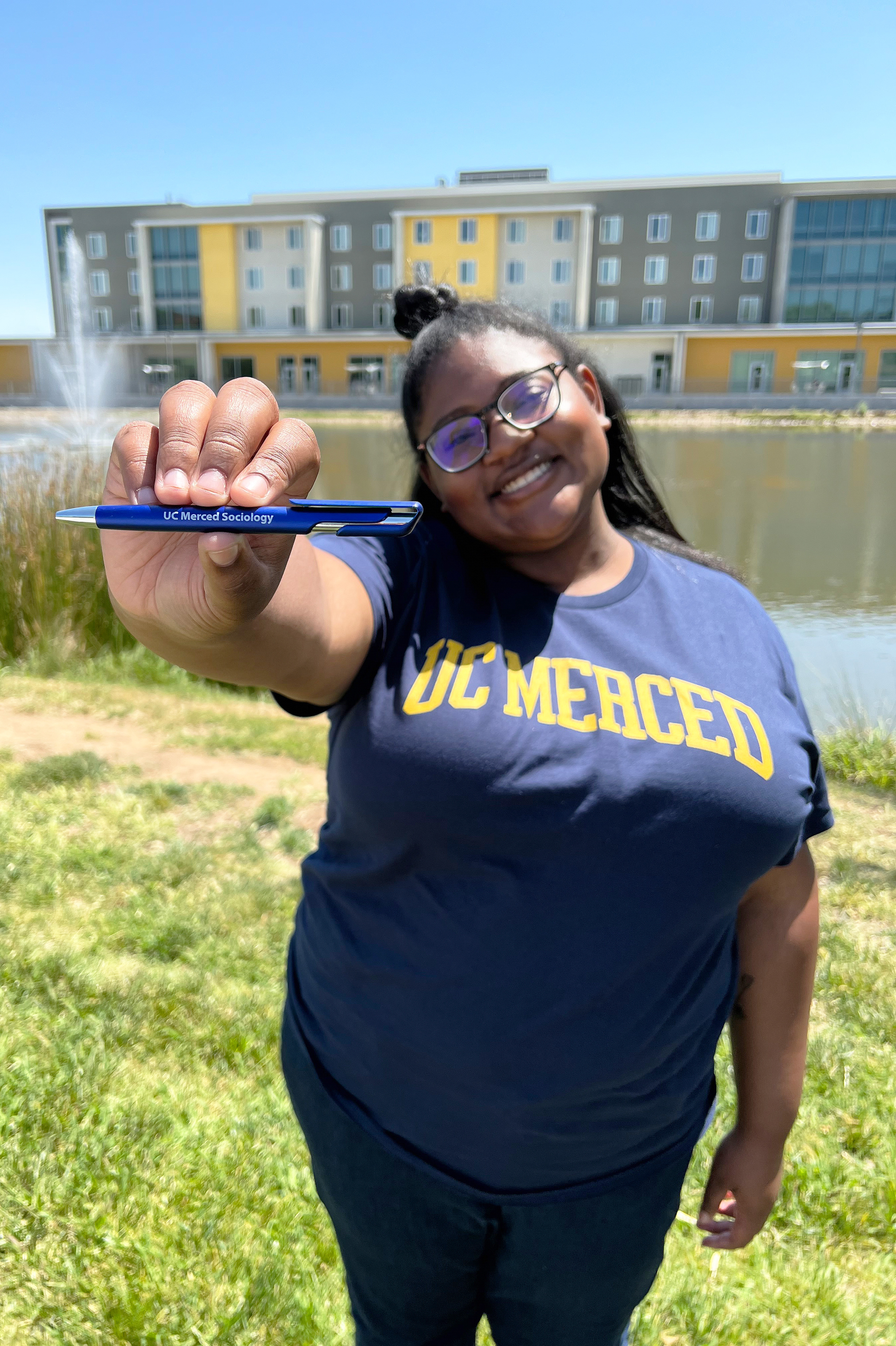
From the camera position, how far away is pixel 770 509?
13086 millimetres

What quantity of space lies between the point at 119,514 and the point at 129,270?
55.3 m

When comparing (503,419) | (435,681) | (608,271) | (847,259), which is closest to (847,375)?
(847,259)

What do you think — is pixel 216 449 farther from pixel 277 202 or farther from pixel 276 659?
pixel 277 202

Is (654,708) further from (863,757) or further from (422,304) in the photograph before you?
(863,757)

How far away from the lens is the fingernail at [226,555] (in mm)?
906

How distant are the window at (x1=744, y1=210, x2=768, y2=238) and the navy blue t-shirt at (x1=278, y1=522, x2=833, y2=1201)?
51.7 metres

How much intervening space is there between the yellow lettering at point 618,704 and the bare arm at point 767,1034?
44 cm

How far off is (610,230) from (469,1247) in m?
51.2

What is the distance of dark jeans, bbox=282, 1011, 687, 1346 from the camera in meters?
1.29

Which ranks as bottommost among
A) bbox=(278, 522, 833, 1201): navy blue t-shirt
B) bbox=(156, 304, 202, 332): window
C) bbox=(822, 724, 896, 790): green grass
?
bbox=(822, 724, 896, 790): green grass

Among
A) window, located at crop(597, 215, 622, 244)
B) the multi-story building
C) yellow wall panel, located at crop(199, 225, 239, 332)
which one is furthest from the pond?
yellow wall panel, located at crop(199, 225, 239, 332)

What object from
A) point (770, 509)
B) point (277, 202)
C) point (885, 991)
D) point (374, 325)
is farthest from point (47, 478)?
point (277, 202)

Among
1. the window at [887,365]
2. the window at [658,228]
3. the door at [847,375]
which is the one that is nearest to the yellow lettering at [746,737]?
the door at [847,375]

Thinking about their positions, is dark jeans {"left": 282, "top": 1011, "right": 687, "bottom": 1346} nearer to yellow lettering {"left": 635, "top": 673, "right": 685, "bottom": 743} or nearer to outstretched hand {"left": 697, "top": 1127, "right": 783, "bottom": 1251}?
outstretched hand {"left": 697, "top": 1127, "right": 783, "bottom": 1251}
